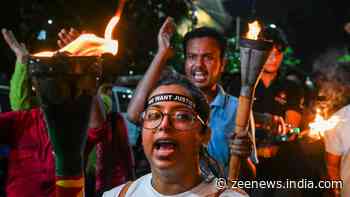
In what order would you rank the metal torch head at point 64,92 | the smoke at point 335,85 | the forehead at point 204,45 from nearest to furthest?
1. the metal torch head at point 64,92
2. the forehead at point 204,45
3. the smoke at point 335,85

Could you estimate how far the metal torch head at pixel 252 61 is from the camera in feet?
10.7

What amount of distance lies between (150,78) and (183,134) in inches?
63.2

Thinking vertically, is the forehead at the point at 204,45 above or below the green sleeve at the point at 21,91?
above

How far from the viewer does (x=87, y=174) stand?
14.8ft

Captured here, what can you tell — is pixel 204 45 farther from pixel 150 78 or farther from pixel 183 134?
pixel 183 134

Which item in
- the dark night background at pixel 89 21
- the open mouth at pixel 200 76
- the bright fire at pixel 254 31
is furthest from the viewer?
the dark night background at pixel 89 21

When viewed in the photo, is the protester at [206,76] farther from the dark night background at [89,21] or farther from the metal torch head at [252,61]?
the dark night background at [89,21]

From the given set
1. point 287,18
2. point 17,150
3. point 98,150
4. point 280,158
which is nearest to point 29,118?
point 17,150

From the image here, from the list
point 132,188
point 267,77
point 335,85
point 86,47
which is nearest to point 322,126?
point 335,85

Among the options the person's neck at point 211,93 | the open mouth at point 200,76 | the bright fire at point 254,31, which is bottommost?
the person's neck at point 211,93

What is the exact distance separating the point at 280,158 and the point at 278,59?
3.33 ft

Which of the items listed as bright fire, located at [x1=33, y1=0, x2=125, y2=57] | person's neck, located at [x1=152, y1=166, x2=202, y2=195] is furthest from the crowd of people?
bright fire, located at [x1=33, y1=0, x2=125, y2=57]

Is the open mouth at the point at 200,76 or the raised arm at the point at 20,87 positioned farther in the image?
the raised arm at the point at 20,87

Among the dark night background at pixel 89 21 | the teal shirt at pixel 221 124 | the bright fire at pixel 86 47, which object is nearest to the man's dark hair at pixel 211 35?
the teal shirt at pixel 221 124
